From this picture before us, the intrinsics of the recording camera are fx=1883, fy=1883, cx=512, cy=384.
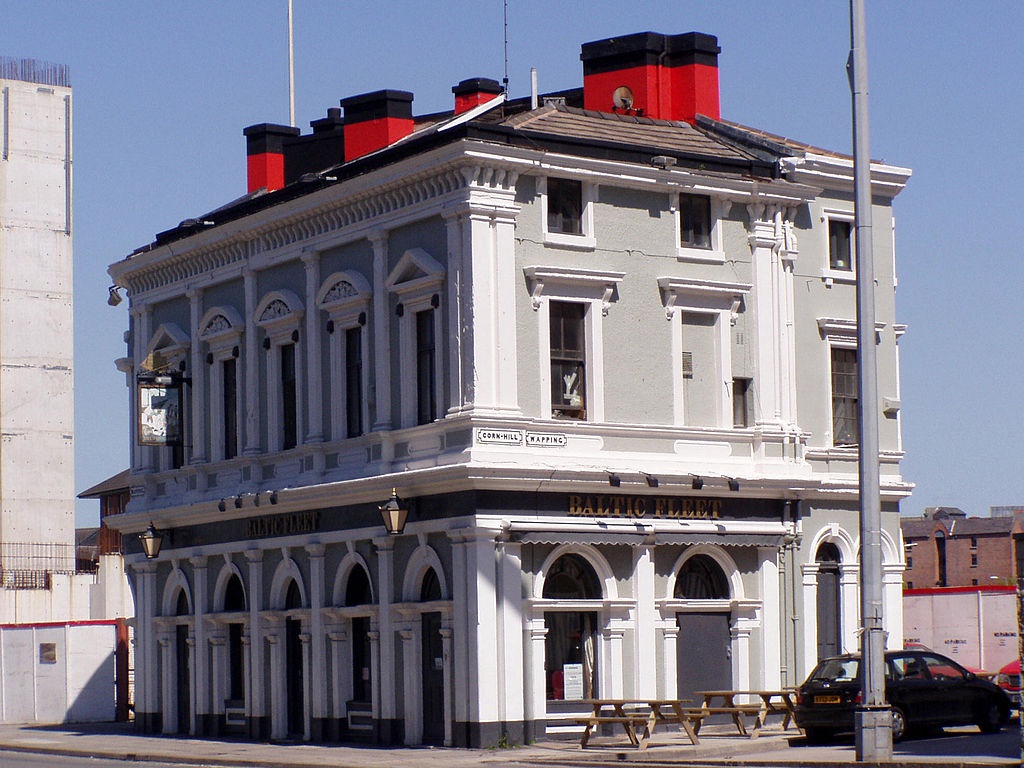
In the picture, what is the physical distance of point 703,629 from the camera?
34.3 m

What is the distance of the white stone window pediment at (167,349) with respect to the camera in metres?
41.0

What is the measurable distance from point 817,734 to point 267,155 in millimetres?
21038

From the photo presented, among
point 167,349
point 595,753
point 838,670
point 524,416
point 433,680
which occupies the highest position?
point 167,349

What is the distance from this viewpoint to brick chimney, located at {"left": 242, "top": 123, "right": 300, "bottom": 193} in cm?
4431

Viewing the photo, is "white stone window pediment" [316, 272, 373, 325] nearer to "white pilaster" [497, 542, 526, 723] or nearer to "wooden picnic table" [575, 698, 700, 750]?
"white pilaster" [497, 542, 526, 723]

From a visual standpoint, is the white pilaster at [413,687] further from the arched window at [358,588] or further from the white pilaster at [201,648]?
the white pilaster at [201,648]

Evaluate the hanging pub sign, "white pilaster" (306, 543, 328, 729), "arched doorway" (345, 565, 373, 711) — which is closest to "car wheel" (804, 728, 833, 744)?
"arched doorway" (345, 565, 373, 711)

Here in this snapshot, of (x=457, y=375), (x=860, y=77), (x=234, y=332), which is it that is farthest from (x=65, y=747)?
(x=860, y=77)

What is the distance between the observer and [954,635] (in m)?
46.4

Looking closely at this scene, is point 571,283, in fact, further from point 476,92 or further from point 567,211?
point 476,92

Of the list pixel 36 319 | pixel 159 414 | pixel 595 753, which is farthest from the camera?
pixel 36 319

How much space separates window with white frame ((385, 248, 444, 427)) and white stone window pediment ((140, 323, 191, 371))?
336 inches

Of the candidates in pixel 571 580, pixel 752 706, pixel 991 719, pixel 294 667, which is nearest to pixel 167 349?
pixel 294 667

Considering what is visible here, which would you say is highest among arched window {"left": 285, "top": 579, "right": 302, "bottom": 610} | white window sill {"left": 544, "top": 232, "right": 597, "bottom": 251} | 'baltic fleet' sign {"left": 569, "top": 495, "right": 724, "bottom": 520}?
white window sill {"left": 544, "top": 232, "right": 597, "bottom": 251}
